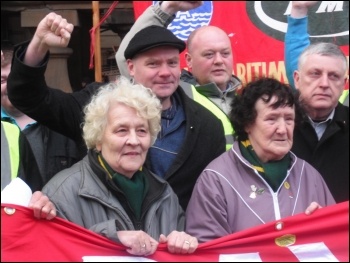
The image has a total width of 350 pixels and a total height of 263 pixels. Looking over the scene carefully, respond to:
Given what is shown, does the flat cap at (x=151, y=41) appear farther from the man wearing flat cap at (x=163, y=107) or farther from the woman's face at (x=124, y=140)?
the woman's face at (x=124, y=140)

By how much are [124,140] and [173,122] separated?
51 cm

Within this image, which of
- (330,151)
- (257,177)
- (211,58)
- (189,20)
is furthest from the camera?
(189,20)

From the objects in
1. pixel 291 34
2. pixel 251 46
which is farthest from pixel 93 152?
pixel 251 46

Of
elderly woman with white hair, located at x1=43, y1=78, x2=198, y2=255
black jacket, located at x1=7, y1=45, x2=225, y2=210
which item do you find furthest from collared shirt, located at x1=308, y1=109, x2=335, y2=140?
elderly woman with white hair, located at x1=43, y1=78, x2=198, y2=255

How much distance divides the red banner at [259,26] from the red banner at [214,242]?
88.1 inches

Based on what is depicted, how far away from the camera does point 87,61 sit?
246 inches

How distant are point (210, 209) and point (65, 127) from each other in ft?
2.52

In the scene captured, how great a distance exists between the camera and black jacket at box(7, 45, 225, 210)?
287 cm

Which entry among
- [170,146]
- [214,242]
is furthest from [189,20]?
[214,242]

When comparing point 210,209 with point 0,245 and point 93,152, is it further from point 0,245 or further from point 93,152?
point 0,245

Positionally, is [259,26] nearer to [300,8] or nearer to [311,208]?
[300,8]

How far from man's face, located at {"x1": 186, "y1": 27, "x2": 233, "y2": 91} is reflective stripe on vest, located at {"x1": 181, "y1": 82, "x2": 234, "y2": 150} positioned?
0.15m

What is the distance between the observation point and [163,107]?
319 cm

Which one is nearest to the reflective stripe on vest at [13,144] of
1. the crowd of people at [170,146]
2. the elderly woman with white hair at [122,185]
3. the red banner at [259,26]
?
the crowd of people at [170,146]
